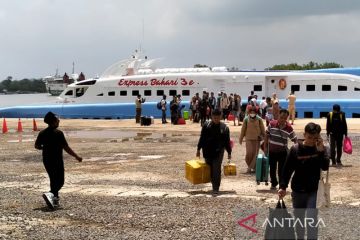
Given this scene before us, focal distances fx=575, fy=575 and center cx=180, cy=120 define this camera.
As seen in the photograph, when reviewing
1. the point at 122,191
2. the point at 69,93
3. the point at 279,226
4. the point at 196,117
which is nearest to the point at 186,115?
the point at 196,117

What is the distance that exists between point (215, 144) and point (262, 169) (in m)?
1.24

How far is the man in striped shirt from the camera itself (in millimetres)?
9523

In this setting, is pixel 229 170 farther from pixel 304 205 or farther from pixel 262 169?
pixel 304 205

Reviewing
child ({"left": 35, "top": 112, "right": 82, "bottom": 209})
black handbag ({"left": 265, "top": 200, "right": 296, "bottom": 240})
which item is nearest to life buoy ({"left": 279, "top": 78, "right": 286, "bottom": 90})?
child ({"left": 35, "top": 112, "right": 82, "bottom": 209})

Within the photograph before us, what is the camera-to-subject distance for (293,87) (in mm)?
33438

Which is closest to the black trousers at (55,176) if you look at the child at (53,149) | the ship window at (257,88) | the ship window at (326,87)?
the child at (53,149)

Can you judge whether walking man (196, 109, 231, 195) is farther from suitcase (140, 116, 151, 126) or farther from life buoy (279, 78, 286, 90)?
life buoy (279, 78, 286, 90)

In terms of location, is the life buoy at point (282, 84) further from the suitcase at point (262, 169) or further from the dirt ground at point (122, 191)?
the suitcase at point (262, 169)

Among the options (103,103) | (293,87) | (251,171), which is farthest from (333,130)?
(103,103)

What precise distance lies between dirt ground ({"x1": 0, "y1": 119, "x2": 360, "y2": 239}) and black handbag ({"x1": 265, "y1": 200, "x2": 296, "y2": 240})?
1.43m

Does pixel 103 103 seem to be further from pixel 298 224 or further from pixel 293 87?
pixel 298 224

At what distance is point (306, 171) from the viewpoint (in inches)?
220

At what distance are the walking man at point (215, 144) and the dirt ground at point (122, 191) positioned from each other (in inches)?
13.0

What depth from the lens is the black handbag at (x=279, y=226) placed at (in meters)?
5.15
